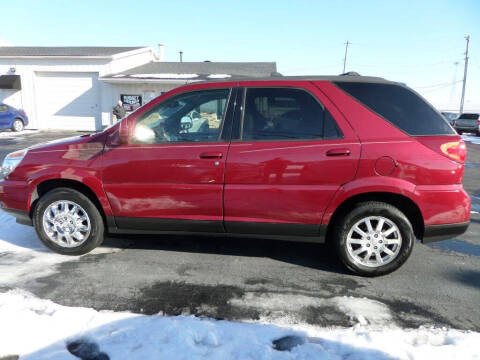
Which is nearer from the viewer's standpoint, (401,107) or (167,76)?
(401,107)

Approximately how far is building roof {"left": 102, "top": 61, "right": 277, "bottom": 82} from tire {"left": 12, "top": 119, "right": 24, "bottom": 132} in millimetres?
4876

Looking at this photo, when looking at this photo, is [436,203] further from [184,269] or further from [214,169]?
[184,269]

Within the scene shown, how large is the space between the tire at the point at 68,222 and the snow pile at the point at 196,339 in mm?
1058

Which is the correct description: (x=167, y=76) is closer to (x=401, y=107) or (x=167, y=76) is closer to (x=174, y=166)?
(x=174, y=166)

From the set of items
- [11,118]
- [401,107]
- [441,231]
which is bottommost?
[441,231]

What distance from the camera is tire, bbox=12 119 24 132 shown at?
1714 centimetres

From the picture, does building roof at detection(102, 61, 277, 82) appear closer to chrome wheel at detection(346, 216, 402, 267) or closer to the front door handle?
the front door handle

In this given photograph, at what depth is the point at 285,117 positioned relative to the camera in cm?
326

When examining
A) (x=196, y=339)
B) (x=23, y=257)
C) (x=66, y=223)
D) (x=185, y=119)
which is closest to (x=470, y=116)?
(x=185, y=119)

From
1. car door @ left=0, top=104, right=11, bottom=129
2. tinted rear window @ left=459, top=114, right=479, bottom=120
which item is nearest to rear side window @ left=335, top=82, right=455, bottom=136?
car door @ left=0, top=104, right=11, bottom=129

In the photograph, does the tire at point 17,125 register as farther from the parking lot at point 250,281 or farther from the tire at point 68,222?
the tire at point 68,222

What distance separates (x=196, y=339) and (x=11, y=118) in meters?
18.8

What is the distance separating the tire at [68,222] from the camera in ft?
11.6

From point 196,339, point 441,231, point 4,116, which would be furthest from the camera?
point 4,116
